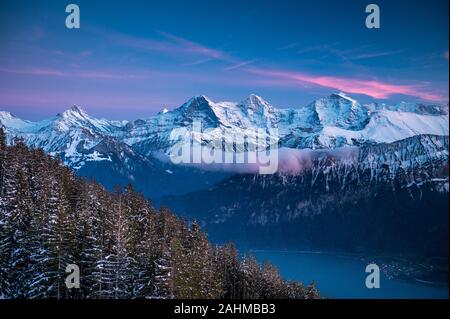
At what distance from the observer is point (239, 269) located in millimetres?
43188

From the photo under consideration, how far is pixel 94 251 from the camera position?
27938mm

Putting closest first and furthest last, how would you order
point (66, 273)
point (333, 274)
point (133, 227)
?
1. point (66, 273)
2. point (133, 227)
3. point (333, 274)

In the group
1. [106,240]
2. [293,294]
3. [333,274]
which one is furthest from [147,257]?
[333,274]

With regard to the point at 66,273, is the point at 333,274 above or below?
below

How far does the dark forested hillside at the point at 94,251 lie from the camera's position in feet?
85.4

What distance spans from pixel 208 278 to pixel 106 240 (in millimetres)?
7060

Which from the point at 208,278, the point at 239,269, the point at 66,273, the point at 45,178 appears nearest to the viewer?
the point at 66,273

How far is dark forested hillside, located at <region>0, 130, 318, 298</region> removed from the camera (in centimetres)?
2602
